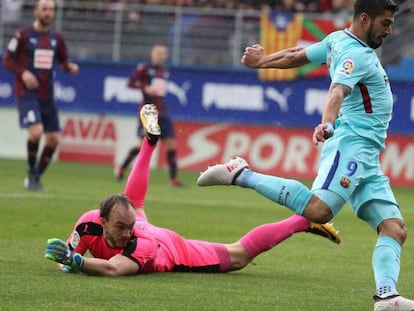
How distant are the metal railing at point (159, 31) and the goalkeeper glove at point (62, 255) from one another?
16.6 m

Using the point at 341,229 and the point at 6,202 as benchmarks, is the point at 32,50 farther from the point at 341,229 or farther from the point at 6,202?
the point at 341,229

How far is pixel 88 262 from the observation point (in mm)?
8734

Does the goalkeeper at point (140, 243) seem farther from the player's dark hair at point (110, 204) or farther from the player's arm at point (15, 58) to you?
the player's arm at point (15, 58)

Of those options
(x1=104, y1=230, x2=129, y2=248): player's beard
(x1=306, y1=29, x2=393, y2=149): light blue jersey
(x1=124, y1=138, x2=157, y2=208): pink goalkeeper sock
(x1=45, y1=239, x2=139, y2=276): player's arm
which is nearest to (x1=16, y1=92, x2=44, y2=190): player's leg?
(x1=124, y1=138, x2=157, y2=208): pink goalkeeper sock

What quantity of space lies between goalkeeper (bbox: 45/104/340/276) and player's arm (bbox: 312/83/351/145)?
1844 mm

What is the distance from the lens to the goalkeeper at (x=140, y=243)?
28.7 ft

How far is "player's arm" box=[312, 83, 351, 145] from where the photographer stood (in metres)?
7.57

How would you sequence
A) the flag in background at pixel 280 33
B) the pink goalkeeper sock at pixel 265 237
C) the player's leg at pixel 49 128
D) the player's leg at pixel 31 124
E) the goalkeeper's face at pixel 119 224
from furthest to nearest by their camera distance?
the flag in background at pixel 280 33 → the player's leg at pixel 49 128 → the player's leg at pixel 31 124 → the pink goalkeeper sock at pixel 265 237 → the goalkeeper's face at pixel 119 224

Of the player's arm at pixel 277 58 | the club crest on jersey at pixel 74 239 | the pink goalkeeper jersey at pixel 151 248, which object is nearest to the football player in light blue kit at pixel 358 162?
the player's arm at pixel 277 58

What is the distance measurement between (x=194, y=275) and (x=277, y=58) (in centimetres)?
192

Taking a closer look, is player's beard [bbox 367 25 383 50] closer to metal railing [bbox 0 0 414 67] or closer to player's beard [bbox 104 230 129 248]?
player's beard [bbox 104 230 129 248]

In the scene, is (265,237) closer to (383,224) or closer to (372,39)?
(383,224)

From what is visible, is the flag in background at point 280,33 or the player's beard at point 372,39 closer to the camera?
the player's beard at point 372,39

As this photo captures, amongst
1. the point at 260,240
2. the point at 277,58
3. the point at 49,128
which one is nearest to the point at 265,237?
the point at 260,240
